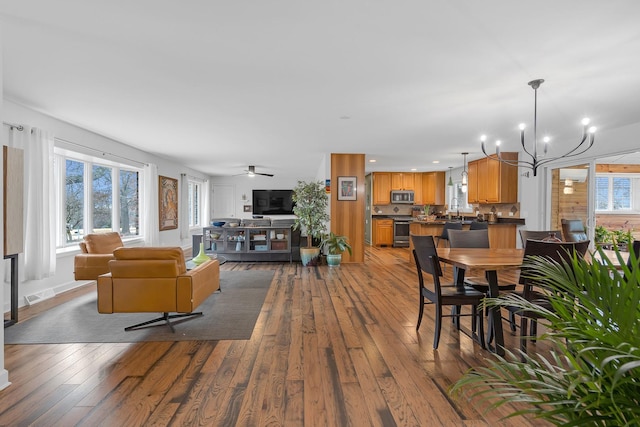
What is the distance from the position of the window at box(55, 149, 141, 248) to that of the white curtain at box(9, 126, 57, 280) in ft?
2.14

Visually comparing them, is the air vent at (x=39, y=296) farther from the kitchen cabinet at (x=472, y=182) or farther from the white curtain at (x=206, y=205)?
the kitchen cabinet at (x=472, y=182)

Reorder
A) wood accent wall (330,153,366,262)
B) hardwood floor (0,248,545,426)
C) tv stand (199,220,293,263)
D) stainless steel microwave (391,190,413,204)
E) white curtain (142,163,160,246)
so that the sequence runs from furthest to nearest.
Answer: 1. stainless steel microwave (391,190,413,204)
2. tv stand (199,220,293,263)
3. wood accent wall (330,153,366,262)
4. white curtain (142,163,160,246)
5. hardwood floor (0,248,545,426)

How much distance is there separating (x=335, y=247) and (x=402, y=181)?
465 centimetres

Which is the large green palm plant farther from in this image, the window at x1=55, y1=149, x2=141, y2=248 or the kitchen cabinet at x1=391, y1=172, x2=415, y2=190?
the kitchen cabinet at x1=391, y1=172, x2=415, y2=190

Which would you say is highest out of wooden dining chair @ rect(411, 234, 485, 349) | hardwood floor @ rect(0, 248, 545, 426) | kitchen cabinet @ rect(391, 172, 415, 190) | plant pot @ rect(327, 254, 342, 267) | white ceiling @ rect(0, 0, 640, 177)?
white ceiling @ rect(0, 0, 640, 177)

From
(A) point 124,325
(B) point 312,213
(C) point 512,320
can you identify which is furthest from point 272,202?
(C) point 512,320

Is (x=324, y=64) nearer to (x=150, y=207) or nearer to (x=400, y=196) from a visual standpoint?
(x=150, y=207)

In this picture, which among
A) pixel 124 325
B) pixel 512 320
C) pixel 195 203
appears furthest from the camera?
pixel 195 203

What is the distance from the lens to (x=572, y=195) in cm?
598

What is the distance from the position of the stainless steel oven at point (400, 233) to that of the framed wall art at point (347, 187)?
3486 millimetres

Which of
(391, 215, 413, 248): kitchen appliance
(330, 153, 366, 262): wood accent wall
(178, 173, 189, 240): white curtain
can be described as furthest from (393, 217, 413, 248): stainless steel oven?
(178, 173, 189, 240): white curtain

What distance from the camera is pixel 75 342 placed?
3.02 metres

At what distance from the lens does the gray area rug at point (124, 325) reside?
312cm

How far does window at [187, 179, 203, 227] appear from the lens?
1048 centimetres
